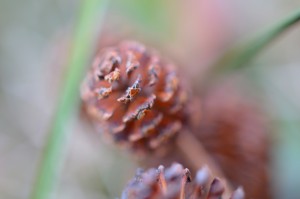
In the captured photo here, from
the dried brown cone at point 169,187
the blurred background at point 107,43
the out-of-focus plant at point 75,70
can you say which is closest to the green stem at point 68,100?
the out-of-focus plant at point 75,70

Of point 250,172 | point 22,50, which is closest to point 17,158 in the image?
point 22,50

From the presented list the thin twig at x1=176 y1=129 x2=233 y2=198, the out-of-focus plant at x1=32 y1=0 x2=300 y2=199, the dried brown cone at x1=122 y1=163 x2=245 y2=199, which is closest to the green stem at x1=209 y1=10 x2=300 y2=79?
the out-of-focus plant at x1=32 y1=0 x2=300 y2=199

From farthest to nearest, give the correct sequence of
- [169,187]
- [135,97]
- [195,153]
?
[195,153] → [135,97] → [169,187]

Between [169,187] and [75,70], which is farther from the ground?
[75,70]

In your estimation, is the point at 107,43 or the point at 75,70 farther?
the point at 107,43

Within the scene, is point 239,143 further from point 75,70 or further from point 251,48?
point 75,70

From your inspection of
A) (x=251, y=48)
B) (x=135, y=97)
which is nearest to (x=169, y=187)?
(x=135, y=97)

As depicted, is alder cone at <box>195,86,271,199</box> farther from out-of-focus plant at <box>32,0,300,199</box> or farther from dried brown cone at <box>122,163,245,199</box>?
dried brown cone at <box>122,163,245,199</box>
